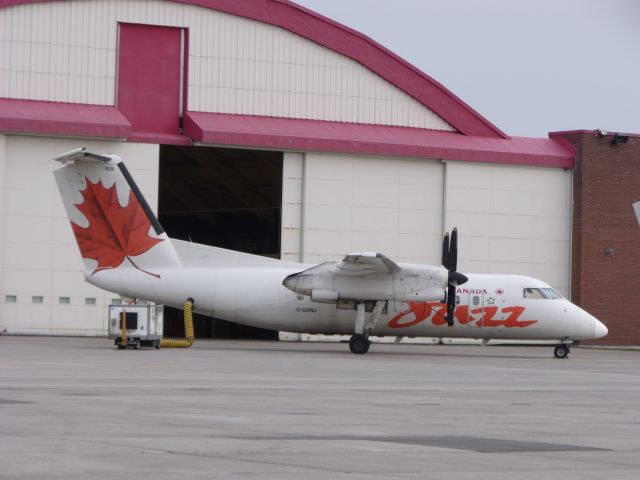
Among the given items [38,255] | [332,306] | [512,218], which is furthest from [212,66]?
[332,306]

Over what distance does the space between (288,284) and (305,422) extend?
2163 centimetres

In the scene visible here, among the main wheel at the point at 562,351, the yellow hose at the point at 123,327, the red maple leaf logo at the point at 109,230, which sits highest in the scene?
the red maple leaf logo at the point at 109,230

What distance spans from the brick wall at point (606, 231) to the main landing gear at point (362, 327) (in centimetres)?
1855

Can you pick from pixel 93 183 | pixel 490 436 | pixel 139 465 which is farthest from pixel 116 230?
pixel 139 465

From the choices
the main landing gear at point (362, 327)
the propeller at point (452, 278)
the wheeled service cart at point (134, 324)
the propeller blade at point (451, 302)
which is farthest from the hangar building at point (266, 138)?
the propeller blade at point (451, 302)

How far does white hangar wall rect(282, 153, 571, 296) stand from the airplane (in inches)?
428

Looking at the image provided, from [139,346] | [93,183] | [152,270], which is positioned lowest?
[139,346]

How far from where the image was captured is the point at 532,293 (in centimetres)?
3812

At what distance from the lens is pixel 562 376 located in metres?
28.2

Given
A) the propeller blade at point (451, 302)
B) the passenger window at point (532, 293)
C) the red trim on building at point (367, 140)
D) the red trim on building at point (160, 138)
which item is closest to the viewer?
the propeller blade at point (451, 302)

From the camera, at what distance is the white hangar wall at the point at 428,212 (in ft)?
161

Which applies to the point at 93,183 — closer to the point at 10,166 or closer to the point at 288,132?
the point at 10,166

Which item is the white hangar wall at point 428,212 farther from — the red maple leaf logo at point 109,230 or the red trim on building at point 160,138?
the red maple leaf logo at point 109,230

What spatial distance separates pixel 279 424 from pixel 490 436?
2607 millimetres
